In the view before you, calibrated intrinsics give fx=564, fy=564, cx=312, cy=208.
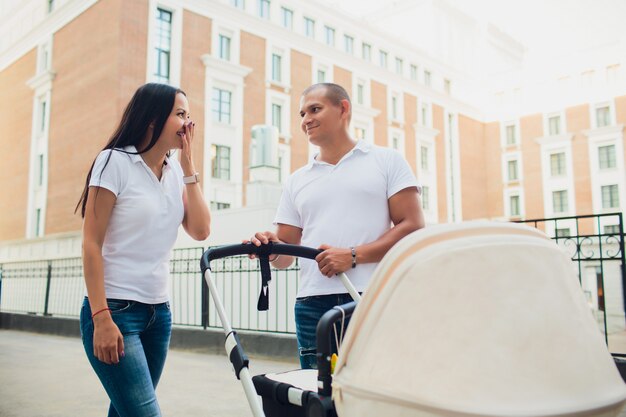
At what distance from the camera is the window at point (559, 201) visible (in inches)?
1674

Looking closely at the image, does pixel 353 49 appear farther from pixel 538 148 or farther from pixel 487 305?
pixel 487 305

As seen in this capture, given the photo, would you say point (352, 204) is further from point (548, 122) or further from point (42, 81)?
point (548, 122)

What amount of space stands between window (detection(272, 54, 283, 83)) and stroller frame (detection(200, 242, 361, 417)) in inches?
1192

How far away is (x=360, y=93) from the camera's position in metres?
37.8

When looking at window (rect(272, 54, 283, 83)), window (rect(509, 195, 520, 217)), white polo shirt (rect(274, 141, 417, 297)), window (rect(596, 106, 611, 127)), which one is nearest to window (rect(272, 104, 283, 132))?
window (rect(272, 54, 283, 83))

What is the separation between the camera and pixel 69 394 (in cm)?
596

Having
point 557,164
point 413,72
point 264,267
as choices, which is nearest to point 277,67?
point 413,72

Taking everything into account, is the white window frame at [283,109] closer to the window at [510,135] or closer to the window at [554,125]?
the window at [510,135]

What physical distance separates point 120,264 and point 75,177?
26580 millimetres

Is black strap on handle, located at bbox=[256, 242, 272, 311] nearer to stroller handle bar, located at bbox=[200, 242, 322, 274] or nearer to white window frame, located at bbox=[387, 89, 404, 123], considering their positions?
stroller handle bar, located at bbox=[200, 242, 322, 274]

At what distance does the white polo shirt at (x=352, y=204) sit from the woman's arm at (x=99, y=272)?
3.22 ft

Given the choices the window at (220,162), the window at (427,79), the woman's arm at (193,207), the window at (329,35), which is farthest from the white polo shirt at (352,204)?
the window at (427,79)

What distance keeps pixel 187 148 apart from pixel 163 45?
26.3m

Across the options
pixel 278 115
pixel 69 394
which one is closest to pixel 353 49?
pixel 278 115
